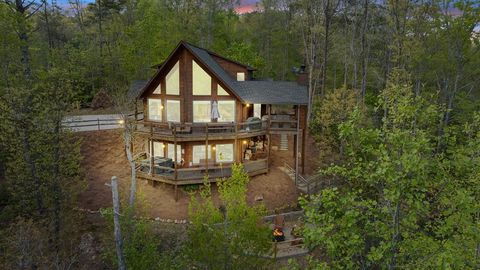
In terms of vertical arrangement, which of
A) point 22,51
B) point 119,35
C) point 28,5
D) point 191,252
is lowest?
point 191,252

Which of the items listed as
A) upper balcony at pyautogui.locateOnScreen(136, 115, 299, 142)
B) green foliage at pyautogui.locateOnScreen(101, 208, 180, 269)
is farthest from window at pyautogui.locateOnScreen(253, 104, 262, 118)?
green foliage at pyautogui.locateOnScreen(101, 208, 180, 269)

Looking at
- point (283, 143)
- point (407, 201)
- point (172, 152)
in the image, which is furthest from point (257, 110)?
point (407, 201)

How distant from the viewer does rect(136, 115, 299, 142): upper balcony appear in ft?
69.7

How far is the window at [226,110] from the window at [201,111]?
36.1 inches

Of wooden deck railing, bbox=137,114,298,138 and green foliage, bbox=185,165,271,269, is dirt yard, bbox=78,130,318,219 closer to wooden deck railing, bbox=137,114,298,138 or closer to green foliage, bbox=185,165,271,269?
wooden deck railing, bbox=137,114,298,138

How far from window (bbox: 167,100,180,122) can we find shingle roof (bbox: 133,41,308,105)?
2418mm

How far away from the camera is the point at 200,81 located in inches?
903

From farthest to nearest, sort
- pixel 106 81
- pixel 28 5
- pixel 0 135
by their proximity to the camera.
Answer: pixel 106 81, pixel 28 5, pixel 0 135

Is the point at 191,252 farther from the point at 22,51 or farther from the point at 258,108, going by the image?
the point at 258,108

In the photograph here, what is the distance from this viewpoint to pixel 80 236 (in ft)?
54.6

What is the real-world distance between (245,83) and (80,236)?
16.1m

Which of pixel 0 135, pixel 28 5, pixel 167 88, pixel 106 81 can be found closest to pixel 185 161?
pixel 167 88

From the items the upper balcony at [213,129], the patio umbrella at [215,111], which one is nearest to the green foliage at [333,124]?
the upper balcony at [213,129]

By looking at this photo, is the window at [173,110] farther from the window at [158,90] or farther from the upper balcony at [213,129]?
the upper balcony at [213,129]
